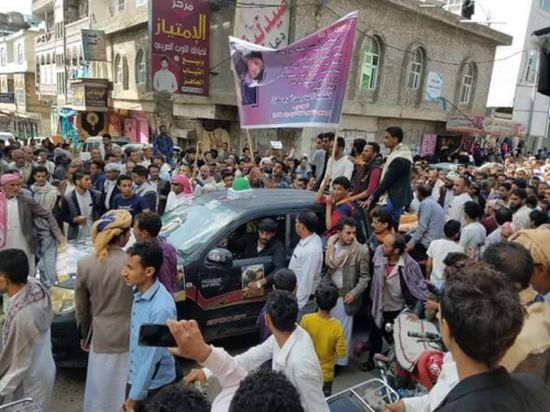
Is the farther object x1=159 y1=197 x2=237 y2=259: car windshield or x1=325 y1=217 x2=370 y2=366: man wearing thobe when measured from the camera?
x1=159 y1=197 x2=237 y2=259: car windshield

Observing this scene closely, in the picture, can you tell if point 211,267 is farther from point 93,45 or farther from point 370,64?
point 93,45

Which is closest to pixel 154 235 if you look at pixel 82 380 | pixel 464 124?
pixel 82 380

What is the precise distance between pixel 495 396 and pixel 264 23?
1395 centimetres

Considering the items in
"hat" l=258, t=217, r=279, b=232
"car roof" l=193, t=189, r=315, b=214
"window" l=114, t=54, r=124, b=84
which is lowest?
"hat" l=258, t=217, r=279, b=232

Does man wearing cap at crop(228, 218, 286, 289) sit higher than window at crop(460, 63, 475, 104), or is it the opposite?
window at crop(460, 63, 475, 104)

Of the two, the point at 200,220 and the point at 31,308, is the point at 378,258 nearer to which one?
the point at 200,220

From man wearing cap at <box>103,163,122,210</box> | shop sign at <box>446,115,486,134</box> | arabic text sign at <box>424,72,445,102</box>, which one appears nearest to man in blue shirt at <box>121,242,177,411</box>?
man wearing cap at <box>103,163,122,210</box>

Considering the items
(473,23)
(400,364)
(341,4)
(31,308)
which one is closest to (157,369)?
(31,308)

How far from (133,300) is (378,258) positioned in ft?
7.53

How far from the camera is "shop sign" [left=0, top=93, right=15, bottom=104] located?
39.9 metres

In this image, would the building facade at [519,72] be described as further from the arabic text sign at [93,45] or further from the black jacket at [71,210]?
the black jacket at [71,210]

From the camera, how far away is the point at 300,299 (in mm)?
3881

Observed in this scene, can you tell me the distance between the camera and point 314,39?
5414 millimetres

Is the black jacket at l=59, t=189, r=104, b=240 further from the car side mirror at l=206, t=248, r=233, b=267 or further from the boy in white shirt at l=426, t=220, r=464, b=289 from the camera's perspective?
the boy in white shirt at l=426, t=220, r=464, b=289
